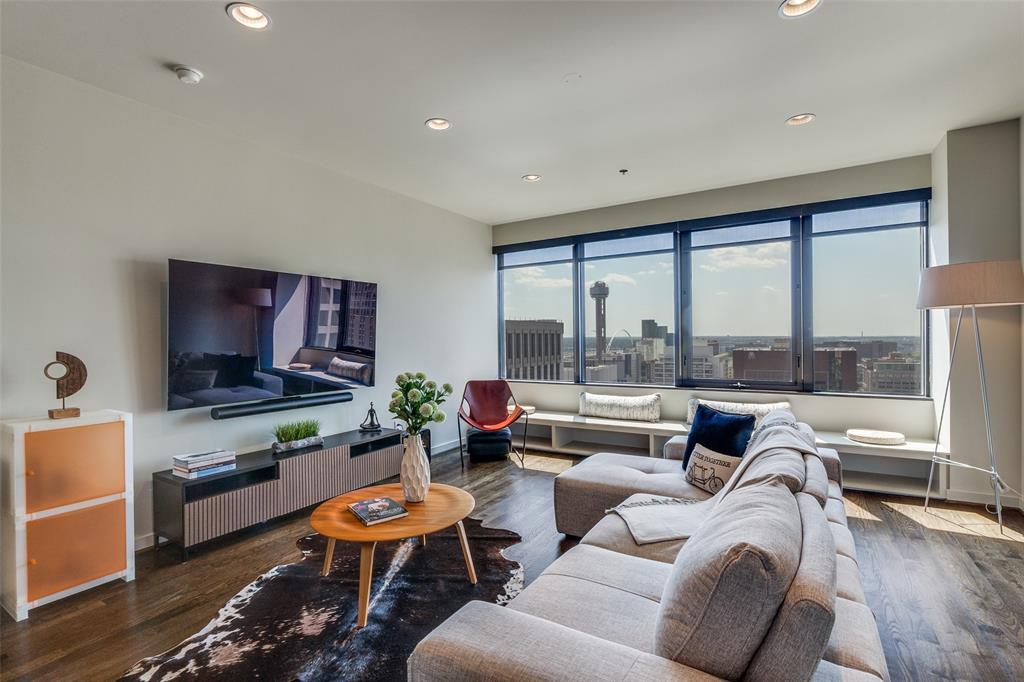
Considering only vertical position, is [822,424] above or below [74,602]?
above

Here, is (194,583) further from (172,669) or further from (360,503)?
(360,503)

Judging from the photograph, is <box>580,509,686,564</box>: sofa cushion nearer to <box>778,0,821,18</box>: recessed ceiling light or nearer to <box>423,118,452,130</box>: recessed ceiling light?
Answer: <box>778,0,821,18</box>: recessed ceiling light

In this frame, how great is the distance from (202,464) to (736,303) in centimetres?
476

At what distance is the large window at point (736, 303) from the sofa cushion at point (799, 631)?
4175mm

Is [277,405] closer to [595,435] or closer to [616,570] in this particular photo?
[616,570]

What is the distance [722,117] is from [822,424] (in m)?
2.96

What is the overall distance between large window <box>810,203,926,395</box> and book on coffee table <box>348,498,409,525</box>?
4072mm

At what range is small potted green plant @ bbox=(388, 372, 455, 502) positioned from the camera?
103 inches

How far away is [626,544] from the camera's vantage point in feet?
6.93

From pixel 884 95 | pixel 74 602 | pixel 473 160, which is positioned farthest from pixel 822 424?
pixel 74 602

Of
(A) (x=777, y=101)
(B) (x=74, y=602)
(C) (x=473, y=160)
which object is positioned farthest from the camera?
(C) (x=473, y=160)

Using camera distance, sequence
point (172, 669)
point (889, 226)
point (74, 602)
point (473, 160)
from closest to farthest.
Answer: point (172, 669)
point (74, 602)
point (473, 160)
point (889, 226)

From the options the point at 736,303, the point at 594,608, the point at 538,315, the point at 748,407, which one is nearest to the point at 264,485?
the point at 594,608

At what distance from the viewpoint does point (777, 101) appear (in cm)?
308
